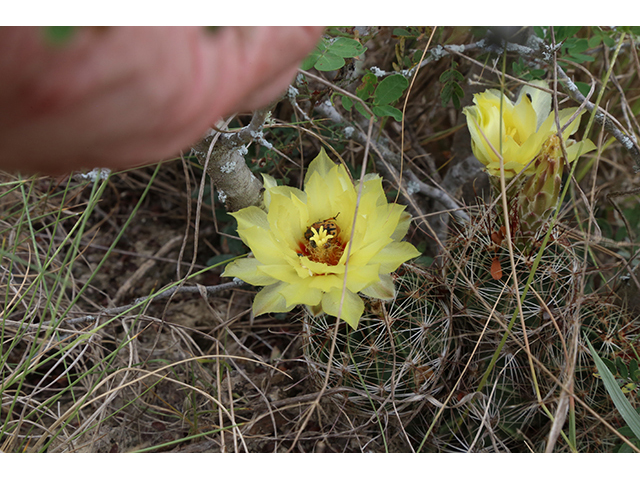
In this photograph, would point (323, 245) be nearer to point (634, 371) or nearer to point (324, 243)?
point (324, 243)

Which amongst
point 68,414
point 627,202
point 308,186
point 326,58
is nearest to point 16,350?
point 68,414

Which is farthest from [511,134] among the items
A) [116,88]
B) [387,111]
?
[116,88]

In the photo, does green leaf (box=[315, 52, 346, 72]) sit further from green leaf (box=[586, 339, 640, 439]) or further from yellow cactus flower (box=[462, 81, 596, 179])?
green leaf (box=[586, 339, 640, 439])

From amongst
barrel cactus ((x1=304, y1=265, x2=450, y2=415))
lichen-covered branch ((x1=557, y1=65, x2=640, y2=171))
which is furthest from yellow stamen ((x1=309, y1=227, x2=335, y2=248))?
lichen-covered branch ((x1=557, y1=65, x2=640, y2=171))

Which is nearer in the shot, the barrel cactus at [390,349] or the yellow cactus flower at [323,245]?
the yellow cactus flower at [323,245]

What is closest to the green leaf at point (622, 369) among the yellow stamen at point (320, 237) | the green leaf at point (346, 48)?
the yellow stamen at point (320, 237)

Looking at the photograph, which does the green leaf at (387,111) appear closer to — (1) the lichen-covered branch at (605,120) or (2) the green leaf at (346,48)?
(2) the green leaf at (346,48)
